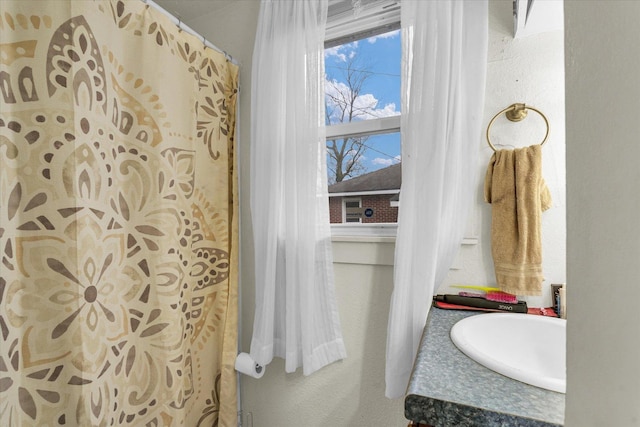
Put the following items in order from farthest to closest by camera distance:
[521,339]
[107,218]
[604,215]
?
[107,218] < [521,339] < [604,215]

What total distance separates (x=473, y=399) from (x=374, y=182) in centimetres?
95

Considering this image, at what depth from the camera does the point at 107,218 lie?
0.96 metres

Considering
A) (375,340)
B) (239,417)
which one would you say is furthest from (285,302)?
(239,417)

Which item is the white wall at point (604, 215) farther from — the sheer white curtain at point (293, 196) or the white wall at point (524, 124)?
the sheer white curtain at point (293, 196)

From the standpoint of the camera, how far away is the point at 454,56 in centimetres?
99

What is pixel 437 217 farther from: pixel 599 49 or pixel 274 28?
pixel 274 28

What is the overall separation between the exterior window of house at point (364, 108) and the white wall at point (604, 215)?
3.31 feet

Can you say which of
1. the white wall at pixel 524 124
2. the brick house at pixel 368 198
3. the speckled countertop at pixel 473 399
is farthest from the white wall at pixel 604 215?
the brick house at pixel 368 198

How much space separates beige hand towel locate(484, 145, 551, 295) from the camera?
946 mm

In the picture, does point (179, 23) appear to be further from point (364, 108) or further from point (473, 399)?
point (473, 399)

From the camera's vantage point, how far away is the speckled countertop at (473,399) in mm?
429

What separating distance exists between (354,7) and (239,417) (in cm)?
197

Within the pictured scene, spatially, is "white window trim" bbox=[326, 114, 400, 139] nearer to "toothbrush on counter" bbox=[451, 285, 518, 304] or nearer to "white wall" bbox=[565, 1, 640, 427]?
"toothbrush on counter" bbox=[451, 285, 518, 304]

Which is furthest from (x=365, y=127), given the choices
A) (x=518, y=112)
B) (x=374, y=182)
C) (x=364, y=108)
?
(x=518, y=112)
